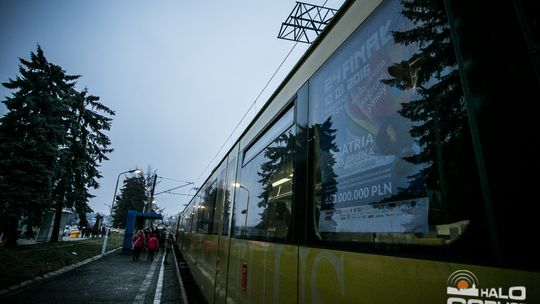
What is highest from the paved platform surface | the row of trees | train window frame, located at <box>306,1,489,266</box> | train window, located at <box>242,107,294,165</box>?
the row of trees

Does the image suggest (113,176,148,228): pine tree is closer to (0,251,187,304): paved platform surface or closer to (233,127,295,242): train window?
(0,251,187,304): paved platform surface

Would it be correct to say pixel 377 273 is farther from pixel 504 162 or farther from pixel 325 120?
pixel 325 120

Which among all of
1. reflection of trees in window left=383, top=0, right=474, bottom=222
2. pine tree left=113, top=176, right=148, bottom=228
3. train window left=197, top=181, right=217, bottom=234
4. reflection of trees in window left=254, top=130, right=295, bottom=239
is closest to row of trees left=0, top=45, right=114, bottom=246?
train window left=197, top=181, right=217, bottom=234

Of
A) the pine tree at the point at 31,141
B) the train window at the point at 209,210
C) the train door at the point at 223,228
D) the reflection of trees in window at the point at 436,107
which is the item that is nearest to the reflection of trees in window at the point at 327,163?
the reflection of trees in window at the point at 436,107

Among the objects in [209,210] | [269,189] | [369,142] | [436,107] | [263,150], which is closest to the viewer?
[436,107]

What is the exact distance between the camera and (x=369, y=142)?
5.71 ft

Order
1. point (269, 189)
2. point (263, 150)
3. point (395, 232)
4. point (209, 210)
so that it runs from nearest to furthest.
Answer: point (395, 232), point (269, 189), point (263, 150), point (209, 210)

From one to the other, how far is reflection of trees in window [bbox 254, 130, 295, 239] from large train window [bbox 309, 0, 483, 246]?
1.97 ft

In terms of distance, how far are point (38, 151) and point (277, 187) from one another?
19111 millimetres

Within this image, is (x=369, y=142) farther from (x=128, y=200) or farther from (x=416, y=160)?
(x=128, y=200)

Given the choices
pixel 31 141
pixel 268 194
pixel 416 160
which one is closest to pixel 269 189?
pixel 268 194

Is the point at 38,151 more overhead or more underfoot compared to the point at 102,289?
more overhead

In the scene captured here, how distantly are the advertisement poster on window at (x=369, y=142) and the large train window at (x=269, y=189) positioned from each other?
699 millimetres

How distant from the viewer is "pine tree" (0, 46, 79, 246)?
1630 centimetres
